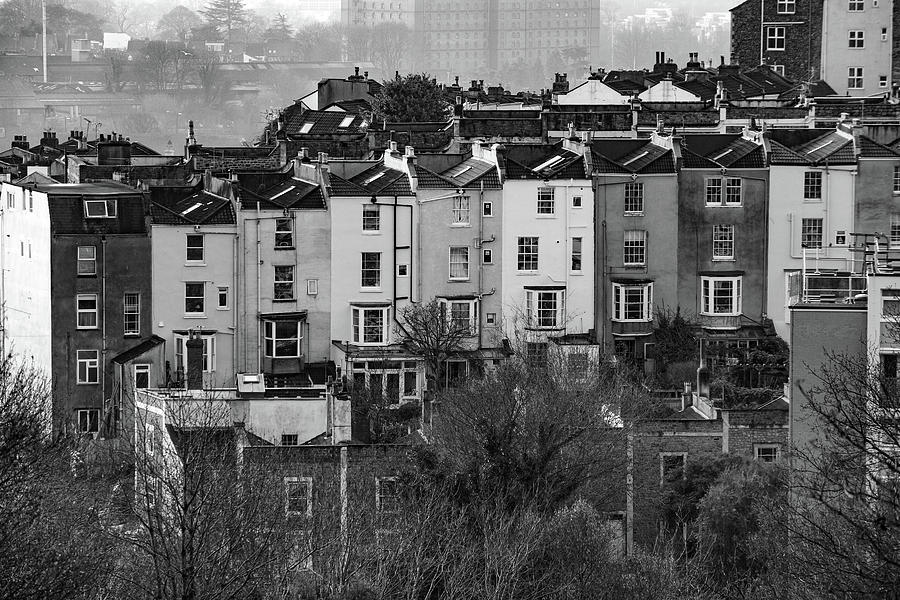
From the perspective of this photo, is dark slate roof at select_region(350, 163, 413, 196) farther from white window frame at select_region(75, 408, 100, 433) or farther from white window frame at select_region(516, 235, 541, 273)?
white window frame at select_region(75, 408, 100, 433)

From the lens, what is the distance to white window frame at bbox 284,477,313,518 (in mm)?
32750

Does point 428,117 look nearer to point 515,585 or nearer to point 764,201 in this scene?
point 764,201

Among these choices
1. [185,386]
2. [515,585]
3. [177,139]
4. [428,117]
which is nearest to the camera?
[515,585]

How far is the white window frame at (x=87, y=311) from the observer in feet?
157

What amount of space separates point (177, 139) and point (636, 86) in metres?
73.7

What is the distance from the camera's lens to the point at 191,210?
49.2m

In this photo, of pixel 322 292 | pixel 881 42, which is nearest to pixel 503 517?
pixel 322 292

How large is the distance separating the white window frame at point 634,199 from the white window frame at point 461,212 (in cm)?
349

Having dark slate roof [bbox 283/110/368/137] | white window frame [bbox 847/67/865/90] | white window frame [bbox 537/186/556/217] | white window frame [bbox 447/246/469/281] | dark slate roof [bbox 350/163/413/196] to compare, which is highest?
white window frame [bbox 847/67/865/90]

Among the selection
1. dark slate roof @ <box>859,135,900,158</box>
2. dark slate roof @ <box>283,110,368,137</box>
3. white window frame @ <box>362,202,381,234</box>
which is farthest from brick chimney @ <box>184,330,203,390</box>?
dark slate roof @ <box>283,110,368,137</box>

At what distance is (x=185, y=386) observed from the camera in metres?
42.1

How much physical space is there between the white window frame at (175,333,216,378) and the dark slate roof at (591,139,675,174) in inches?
364

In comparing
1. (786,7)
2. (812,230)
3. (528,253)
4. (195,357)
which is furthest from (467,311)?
(786,7)

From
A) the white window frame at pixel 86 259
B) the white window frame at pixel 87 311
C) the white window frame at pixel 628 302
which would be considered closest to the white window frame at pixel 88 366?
the white window frame at pixel 87 311
